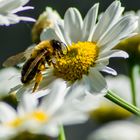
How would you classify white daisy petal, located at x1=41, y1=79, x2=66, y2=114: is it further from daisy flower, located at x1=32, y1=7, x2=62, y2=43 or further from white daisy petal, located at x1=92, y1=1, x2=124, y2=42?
daisy flower, located at x1=32, y1=7, x2=62, y2=43

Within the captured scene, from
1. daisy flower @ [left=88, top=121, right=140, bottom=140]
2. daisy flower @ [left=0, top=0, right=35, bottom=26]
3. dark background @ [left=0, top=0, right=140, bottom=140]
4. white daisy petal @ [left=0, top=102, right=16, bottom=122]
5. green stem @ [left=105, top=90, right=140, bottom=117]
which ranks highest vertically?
daisy flower @ [left=0, top=0, right=35, bottom=26]

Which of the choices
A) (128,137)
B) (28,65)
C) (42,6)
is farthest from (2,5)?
(42,6)

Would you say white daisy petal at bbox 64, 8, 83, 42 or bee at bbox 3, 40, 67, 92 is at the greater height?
white daisy petal at bbox 64, 8, 83, 42

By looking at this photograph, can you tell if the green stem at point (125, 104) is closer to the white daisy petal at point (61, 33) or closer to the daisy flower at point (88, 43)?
the daisy flower at point (88, 43)

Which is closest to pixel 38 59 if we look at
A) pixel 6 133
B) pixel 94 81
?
pixel 94 81

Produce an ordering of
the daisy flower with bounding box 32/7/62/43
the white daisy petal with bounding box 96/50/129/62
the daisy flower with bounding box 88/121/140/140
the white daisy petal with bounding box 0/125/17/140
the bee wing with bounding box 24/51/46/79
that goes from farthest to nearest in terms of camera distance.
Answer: the daisy flower with bounding box 32/7/62/43
the bee wing with bounding box 24/51/46/79
the white daisy petal with bounding box 96/50/129/62
the white daisy petal with bounding box 0/125/17/140
the daisy flower with bounding box 88/121/140/140

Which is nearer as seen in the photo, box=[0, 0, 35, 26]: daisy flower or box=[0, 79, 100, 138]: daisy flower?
box=[0, 79, 100, 138]: daisy flower

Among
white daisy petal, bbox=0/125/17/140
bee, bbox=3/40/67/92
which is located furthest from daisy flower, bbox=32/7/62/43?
white daisy petal, bbox=0/125/17/140

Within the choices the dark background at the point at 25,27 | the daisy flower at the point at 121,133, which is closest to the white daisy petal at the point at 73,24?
the daisy flower at the point at 121,133
